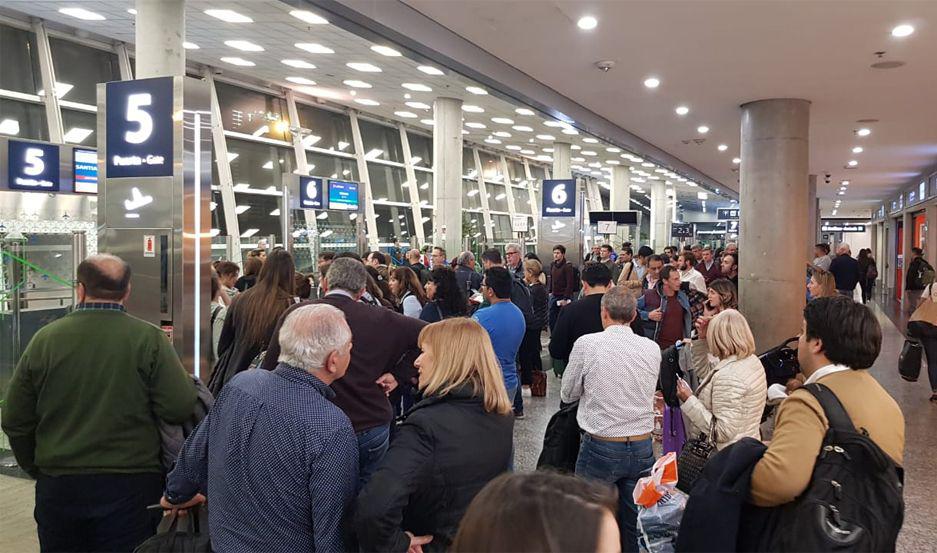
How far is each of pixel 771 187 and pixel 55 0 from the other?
35.0ft

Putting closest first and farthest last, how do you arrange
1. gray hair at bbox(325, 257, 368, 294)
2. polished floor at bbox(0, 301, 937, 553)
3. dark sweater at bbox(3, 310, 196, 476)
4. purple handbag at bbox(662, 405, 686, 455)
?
dark sweater at bbox(3, 310, 196, 476) < gray hair at bbox(325, 257, 368, 294) < polished floor at bbox(0, 301, 937, 553) < purple handbag at bbox(662, 405, 686, 455)

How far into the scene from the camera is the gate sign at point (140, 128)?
500 centimetres

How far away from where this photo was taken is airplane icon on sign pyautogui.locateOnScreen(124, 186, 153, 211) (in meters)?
5.09

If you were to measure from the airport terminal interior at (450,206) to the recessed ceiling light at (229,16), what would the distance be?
6 centimetres

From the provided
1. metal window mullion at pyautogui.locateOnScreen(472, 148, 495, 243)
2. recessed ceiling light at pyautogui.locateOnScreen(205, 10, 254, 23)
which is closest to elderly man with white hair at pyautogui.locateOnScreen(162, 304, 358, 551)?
recessed ceiling light at pyautogui.locateOnScreen(205, 10, 254, 23)

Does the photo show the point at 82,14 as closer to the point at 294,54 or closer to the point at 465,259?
the point at 294,54

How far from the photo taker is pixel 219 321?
5262 mm

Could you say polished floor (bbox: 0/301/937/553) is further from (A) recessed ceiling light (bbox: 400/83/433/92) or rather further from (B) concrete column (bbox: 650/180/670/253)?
(B) concrete column (bbox: 650/180/670/253)

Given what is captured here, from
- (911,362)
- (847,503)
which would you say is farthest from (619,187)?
(847,503)

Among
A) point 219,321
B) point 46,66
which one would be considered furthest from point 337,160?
point 219,321

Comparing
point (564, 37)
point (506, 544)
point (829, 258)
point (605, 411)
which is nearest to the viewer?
point (506, 544)

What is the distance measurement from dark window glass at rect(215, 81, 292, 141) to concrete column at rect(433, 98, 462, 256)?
11.8ft

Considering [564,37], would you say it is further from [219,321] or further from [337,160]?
[337,160]

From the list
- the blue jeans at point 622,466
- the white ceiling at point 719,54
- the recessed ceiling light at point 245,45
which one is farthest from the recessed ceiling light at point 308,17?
the blue jeans at point 622,466
